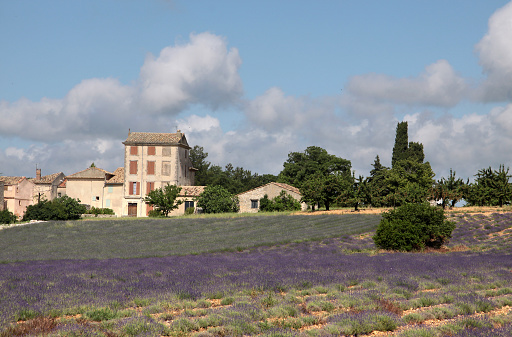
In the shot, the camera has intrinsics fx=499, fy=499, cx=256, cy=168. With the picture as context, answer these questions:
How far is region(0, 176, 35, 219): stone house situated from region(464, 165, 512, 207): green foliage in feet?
176

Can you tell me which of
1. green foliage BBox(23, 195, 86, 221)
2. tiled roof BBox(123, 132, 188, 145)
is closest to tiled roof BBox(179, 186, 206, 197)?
tiled roof BBox(123, 132, 188, 145)

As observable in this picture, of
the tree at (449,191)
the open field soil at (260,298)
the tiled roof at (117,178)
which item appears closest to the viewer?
the open field soil at (260,298)

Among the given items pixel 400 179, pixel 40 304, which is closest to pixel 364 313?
pixel 40 304

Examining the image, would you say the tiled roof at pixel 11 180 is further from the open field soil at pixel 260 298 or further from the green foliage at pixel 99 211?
the open field soil at pixel 260 298

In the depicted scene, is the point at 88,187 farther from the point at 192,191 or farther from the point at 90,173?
the point at 192,191

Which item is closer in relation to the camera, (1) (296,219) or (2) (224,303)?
(2) (224,303)

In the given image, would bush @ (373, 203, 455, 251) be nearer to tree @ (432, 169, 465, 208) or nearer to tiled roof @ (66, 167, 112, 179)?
tree @ (432, 169, 465, 208)

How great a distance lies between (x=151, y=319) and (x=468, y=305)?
5986 millimetres

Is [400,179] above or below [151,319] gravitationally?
above

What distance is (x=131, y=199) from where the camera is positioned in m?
66.4

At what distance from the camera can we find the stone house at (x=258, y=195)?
2434 inches

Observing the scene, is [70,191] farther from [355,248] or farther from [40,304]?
[40,304]

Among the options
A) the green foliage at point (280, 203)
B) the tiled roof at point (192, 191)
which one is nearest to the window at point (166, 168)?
the tiled roof at point (192, 191)

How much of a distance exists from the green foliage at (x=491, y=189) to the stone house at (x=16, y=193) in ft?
176
